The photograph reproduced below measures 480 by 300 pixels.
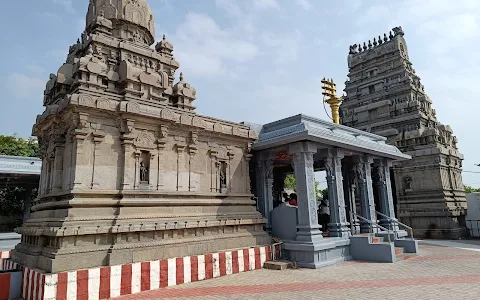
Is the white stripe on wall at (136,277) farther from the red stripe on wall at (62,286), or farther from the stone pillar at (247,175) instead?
the stone pillar at (247,175)

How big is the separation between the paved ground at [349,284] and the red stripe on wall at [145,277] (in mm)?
323

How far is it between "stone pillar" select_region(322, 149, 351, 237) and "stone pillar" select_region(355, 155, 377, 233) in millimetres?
2240

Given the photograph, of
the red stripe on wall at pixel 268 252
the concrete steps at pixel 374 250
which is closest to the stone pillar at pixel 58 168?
the red stripe on wall at pixel 268 252

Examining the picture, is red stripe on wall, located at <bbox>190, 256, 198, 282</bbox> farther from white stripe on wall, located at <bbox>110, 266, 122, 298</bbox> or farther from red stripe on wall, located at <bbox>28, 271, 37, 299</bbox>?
red stripe on wall, located at <bbox>28, 271, 37, 299</bbox>

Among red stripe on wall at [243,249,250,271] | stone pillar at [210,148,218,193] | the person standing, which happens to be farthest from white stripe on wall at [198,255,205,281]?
the person standing

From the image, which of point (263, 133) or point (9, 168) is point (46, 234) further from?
point (9, 168)

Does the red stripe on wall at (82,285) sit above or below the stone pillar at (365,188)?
below

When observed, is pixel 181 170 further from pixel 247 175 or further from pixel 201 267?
pixel 247 175

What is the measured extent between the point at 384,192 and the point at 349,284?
9223mm

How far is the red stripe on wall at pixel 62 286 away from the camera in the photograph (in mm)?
7036

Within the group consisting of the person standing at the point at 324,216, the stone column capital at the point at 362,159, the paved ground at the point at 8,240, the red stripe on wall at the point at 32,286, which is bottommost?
the red stripe on wall at the point at 32,286

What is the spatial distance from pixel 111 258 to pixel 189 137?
4.64 metres

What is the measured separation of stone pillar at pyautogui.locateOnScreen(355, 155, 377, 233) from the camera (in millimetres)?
14893

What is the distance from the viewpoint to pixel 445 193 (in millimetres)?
21625
